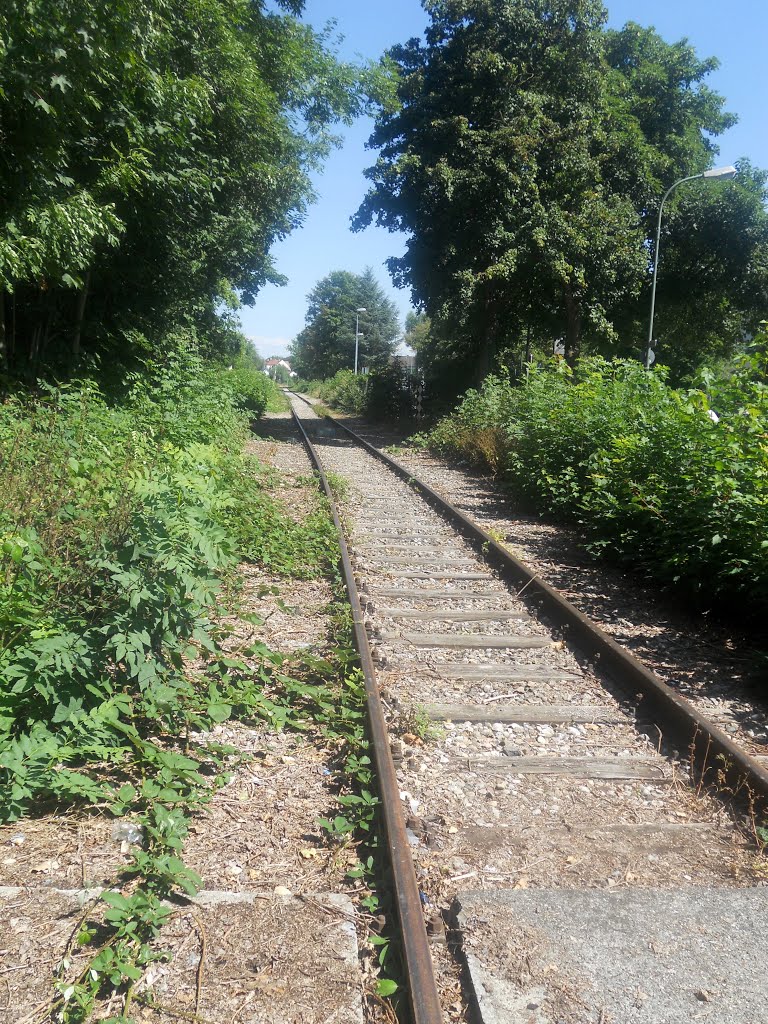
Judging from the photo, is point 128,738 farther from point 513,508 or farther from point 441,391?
point 441,391

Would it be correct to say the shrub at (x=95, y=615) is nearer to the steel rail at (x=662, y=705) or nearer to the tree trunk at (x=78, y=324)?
the steel rail at (x=662, y=705)

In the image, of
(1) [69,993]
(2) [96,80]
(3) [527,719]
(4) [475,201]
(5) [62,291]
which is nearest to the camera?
(1) [69,993]

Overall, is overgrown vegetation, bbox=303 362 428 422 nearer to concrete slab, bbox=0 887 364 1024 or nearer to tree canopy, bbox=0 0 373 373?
tree canopy, bbox=0 0 373 373

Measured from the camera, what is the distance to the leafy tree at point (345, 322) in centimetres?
7656

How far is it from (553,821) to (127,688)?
7.03ft

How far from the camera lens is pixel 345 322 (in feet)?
256

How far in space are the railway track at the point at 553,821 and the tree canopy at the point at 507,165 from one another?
1685cm

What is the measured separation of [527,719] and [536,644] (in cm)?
126

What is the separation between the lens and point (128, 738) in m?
3.75

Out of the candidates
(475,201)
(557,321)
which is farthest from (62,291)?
(557,321)

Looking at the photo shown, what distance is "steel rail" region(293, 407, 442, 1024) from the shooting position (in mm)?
2268

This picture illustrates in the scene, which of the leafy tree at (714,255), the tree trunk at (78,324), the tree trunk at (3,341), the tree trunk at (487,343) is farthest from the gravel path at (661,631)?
the leafy tree at (714,255)

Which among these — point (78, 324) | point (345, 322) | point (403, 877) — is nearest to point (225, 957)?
point (403, 877)

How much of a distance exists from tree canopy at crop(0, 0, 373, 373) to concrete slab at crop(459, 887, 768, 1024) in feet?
26.4
